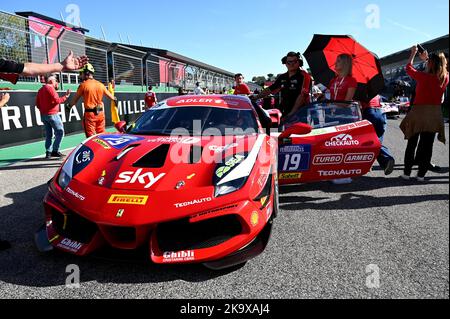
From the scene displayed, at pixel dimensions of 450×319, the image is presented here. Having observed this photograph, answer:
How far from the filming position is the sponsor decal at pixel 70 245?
7.02 ft

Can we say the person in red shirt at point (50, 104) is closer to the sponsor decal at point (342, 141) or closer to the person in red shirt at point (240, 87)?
the person in red shirt at point (240, 87)

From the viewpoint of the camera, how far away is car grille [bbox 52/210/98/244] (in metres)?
2.21

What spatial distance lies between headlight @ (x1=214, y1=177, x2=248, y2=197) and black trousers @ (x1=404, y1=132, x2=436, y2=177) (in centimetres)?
333

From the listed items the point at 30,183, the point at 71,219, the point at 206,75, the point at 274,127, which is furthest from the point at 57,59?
the point at 206,75

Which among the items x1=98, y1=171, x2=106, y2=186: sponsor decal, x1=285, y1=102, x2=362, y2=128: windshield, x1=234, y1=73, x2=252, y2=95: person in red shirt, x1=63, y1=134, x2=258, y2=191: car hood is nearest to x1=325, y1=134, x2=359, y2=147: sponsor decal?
x1=285, y1=102, x2=362, y2=128: windshield

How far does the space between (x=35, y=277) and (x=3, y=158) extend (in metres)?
5.18

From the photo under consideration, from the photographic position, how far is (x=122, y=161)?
8.39 ft

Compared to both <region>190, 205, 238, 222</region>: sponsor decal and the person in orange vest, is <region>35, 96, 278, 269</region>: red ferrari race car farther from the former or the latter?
the person in orange vest

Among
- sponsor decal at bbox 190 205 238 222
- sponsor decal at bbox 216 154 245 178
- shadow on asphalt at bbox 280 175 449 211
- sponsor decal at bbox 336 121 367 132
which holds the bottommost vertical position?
shadow on asphalt at bbox 280 175 449 211

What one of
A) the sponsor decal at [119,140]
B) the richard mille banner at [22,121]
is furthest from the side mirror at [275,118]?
the richard mille banner at [22,121]

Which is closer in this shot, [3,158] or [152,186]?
[152,186]

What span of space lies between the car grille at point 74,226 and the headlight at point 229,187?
2.82ft

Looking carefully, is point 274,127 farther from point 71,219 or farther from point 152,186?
point 71,219
